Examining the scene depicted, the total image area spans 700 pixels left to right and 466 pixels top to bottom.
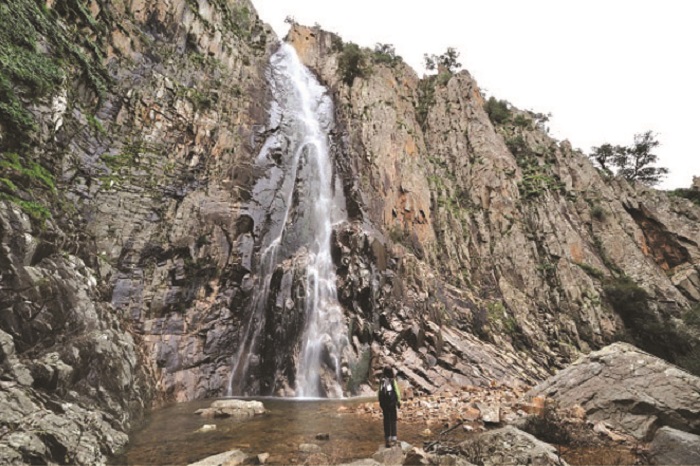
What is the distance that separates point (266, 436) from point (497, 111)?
151 feet

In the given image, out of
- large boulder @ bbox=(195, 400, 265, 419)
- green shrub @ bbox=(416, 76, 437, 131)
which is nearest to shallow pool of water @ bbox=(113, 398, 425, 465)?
large boulder @ bbox=(195, 400, 265, 419)

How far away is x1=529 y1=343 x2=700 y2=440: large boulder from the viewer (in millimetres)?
7281

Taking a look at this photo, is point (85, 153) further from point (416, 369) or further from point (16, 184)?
point (416, 369)

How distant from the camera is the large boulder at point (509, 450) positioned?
5.22 meters

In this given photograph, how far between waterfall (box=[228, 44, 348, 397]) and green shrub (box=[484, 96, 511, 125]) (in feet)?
76.4

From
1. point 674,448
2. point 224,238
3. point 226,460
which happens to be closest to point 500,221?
point 224,238

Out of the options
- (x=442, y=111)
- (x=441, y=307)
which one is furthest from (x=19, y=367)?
(x=442, y=111)

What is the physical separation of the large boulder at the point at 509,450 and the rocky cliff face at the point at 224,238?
6245mm

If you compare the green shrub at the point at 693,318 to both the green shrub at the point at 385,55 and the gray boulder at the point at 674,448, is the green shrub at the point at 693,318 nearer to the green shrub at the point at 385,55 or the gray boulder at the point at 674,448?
the gray boulder at the point at 674,448

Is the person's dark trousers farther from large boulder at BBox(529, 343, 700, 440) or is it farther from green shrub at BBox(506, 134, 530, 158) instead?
green shrub at BBox(506, 134, 530, 158)

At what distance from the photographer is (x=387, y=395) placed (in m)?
7.62

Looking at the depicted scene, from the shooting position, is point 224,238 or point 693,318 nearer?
point 224,238

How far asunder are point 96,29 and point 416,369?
78.4 feet

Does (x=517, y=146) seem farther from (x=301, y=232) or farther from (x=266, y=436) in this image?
(x=266, y=436)
